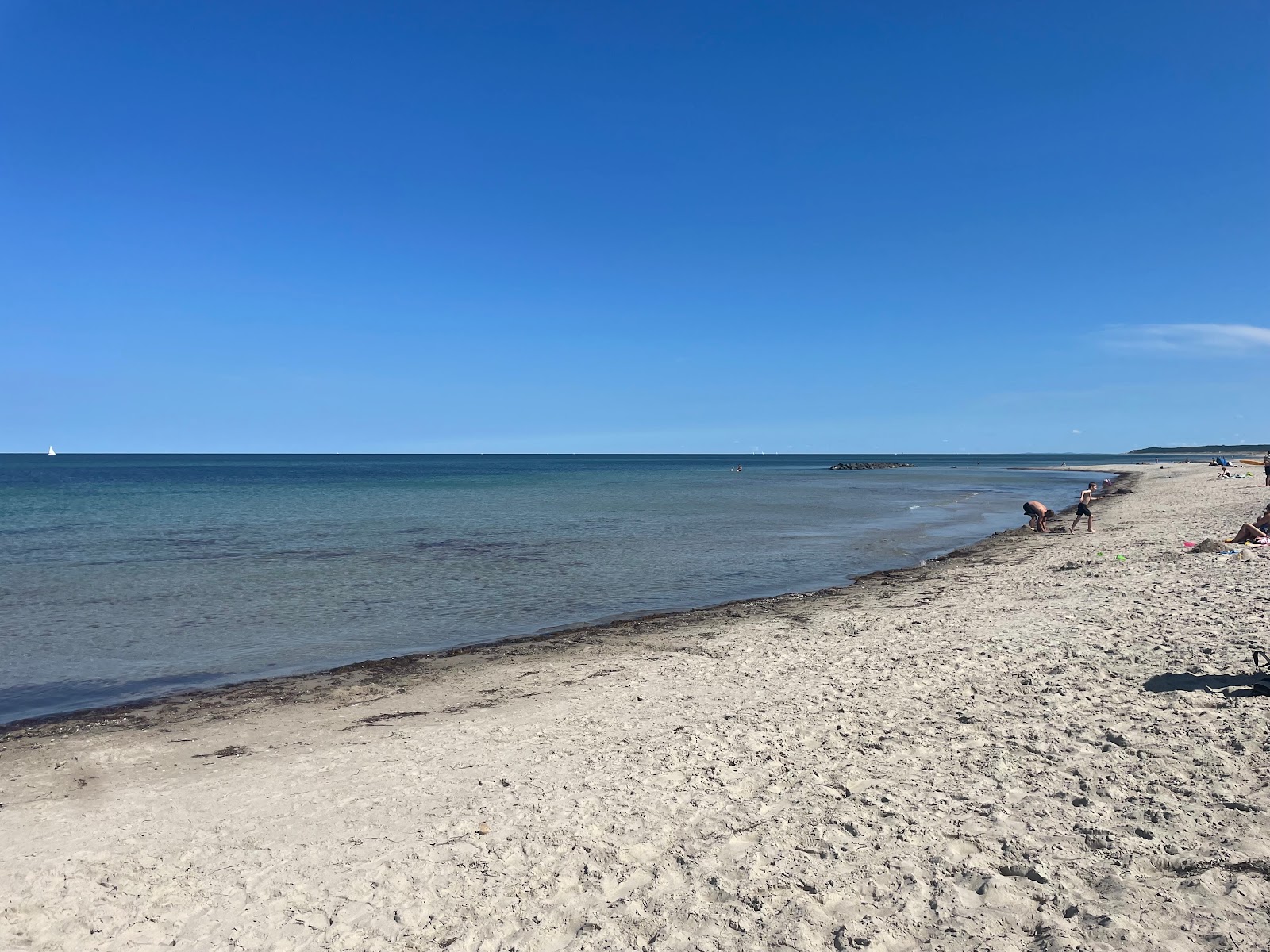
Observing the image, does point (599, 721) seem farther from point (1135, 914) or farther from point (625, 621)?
point (625, 621)

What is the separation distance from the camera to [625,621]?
15.5m

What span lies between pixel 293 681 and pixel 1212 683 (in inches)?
488

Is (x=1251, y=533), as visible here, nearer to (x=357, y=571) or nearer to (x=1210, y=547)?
(x=1210, y=547)

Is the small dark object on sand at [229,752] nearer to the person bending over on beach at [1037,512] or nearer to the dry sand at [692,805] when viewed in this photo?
the dry sand at [692,805]

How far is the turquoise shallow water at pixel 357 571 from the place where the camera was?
45.2ft

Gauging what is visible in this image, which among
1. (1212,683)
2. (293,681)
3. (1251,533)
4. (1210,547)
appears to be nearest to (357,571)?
(293,681)

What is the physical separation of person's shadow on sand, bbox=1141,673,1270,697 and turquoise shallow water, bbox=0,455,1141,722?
10.2 m

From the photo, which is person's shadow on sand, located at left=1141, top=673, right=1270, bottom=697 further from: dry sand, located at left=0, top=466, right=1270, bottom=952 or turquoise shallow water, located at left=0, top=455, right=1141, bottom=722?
turquoise shallow water, located at left=0, top=455, right=1141, bottom=722

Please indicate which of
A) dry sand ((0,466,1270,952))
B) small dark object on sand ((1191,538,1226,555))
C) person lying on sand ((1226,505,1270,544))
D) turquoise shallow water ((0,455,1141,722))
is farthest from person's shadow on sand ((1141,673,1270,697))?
person lying on sand ((1226,505,1270,544))

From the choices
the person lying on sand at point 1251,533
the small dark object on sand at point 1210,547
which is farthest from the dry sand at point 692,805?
the person lying on sand at point 1251,533

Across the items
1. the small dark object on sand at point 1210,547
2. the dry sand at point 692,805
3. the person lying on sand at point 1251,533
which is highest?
the person lying on sand at point 1251,533

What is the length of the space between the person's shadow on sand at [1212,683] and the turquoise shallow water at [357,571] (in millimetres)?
10226

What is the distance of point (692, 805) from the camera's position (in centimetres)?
629

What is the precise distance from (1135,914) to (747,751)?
11.7ft
